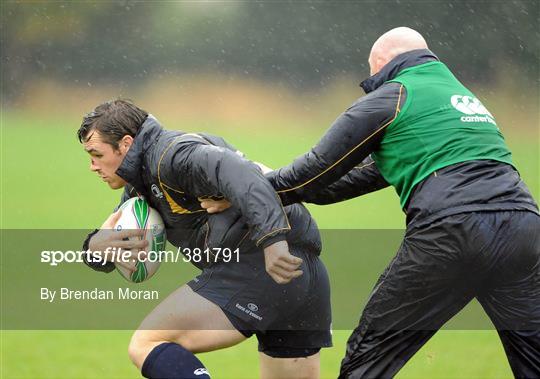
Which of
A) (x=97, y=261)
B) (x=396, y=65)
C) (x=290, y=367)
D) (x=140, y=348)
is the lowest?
(x=290, y=367)

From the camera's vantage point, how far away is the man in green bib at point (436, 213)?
139 inches

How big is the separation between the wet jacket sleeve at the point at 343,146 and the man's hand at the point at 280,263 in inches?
12.0

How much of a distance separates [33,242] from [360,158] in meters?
11.0

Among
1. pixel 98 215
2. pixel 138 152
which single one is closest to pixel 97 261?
A: pixel 138 152

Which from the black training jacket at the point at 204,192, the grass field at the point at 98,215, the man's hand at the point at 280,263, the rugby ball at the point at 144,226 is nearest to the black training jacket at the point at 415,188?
the black training jacket at the point at 204,192

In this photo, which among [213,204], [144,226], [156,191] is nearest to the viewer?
[213,204]

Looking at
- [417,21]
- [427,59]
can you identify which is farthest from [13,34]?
[427,59]

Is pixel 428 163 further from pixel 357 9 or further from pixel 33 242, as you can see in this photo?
pixel 357 9

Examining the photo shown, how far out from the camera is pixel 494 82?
54.1 feet

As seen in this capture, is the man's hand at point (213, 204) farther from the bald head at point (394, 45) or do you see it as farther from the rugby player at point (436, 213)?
the bald head at point (394, 45)

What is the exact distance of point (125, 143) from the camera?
4082 millimetres

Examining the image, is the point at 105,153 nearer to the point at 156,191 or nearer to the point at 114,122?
the point at 114,122

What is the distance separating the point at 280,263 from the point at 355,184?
Answer: 2.49 ft

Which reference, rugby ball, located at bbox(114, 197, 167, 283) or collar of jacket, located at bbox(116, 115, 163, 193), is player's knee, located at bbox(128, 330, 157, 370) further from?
collar of jacket, located at bbox(116, 115, 163, 193)
